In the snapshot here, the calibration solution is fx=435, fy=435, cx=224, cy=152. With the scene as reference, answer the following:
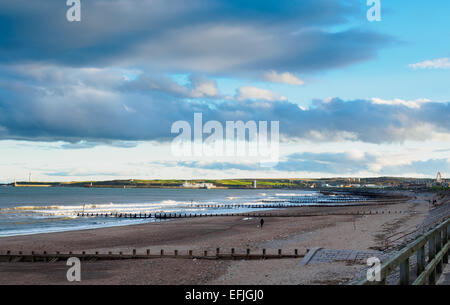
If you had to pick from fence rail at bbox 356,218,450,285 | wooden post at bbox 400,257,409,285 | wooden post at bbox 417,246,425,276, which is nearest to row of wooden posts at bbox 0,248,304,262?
fence rail at bbox 356,218,450,285

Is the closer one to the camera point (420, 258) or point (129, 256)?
point (420, 258)

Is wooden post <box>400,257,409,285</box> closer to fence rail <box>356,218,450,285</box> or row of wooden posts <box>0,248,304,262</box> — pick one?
fence rail <box>356,218,450,285</box>

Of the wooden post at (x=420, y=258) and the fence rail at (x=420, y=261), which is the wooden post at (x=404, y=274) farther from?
the wooden post at (x=420, y=258)

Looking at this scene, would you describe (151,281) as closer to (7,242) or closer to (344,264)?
(344,264)

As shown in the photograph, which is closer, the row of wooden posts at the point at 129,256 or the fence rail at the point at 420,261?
the fence rail at the point at 420,261

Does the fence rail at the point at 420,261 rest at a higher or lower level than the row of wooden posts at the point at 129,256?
higher

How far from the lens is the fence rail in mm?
5352

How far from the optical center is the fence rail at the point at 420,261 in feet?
17.6

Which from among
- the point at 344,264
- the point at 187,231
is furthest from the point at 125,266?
the point at 187,231

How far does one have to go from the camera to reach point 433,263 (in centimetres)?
813

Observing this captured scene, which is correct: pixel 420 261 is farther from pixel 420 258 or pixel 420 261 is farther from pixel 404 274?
pixel 404 274

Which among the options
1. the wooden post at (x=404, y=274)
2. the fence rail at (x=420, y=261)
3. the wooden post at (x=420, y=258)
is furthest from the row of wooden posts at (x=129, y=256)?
the wooden post at (x=404, y=274)

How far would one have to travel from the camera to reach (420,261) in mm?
7707

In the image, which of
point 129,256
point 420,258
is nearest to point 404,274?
point 420,258
